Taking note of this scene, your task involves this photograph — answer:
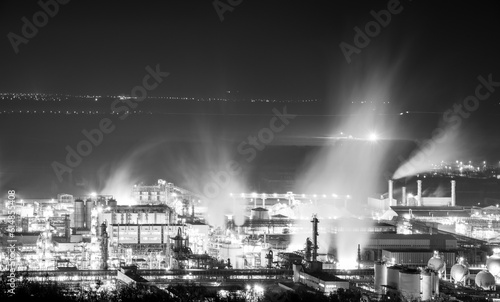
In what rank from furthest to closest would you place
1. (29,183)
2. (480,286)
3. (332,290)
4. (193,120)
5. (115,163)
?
(193,120) < (115,163) < (29,183) < (480,286) < (332,290)

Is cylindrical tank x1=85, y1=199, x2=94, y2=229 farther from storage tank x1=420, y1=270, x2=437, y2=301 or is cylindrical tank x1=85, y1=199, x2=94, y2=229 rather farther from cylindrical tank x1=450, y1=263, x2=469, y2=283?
storage tank x1=420, y1=270, x2=437, y2=301

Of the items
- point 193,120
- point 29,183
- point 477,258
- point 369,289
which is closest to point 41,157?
point 29,183

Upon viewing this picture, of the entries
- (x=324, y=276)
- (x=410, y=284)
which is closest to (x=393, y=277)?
(x=410, y=284)

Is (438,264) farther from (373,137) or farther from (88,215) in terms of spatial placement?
(373,137)

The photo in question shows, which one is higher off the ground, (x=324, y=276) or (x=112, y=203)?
(x=112, y=203)

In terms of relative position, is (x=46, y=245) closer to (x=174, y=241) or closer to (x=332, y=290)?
(x=174, y=241)

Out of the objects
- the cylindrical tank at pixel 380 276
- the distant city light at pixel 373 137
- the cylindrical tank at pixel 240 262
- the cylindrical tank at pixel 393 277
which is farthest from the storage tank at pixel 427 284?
the distant city light at pixel 373 137
